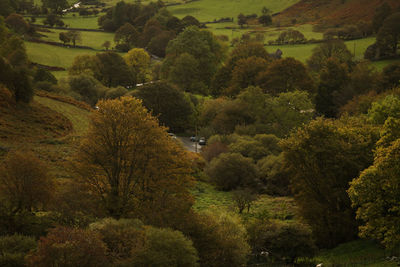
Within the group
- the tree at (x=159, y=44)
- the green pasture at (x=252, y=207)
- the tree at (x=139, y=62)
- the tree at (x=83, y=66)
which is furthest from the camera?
the tree at (x=159, y=44)

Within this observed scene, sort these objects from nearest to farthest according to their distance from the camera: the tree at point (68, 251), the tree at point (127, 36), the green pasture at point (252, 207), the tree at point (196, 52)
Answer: the tree at point (68, 251), the green pasture at point (252, 207), the tree at point (196, 52), the tree at point (127, 36)

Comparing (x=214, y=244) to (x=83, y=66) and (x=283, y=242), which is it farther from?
(x=83, y=66)

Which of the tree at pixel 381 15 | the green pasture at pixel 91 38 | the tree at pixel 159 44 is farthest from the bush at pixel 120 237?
the tree at pixel 159 44

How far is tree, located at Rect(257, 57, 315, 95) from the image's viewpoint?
3371 inches

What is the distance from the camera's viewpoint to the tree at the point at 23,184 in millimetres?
28391

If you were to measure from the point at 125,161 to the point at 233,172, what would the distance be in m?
25.2

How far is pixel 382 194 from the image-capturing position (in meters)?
31.1

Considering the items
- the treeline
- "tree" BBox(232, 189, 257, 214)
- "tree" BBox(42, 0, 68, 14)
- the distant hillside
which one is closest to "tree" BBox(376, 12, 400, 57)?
the distant hillside

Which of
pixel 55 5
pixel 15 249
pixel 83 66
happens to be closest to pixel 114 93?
pixel 83 66

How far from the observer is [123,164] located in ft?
110

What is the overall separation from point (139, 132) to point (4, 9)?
124106 mm

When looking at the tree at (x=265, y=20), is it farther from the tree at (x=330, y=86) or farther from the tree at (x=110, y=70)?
the tree at (x=330, y=86)

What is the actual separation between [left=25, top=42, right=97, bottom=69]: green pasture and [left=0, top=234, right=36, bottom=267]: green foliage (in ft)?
299

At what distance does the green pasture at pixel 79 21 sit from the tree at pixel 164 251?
144585 millimetres
